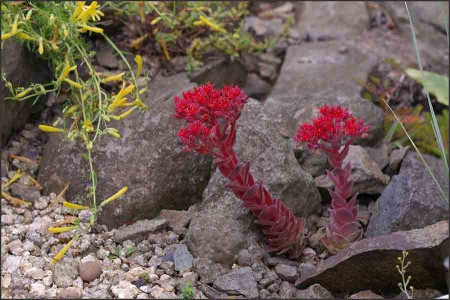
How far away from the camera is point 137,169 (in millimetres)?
2631

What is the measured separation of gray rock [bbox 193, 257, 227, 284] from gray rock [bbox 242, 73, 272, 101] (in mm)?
1299

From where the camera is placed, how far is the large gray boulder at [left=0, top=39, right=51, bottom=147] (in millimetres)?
2701

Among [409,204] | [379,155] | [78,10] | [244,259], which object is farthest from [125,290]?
[379,155]

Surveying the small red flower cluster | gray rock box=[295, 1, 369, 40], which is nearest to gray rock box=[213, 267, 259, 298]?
the small red flower cluster

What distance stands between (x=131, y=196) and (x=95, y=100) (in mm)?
390

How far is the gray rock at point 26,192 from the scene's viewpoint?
2.61 m

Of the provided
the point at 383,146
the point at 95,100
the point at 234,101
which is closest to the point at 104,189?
the point at 95,100

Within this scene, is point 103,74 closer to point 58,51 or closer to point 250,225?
point 58,51

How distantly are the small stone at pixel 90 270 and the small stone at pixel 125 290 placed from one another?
0.09 metres

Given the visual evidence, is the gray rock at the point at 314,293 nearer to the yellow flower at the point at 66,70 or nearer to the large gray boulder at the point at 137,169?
the large gray boulder at the point at 137,169

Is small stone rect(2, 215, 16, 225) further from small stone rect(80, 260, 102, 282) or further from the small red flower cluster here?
the small red flower cluster

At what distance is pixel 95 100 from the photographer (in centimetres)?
267

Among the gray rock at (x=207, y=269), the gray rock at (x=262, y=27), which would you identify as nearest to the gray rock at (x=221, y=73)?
the gray rock at (x=262, y=27)

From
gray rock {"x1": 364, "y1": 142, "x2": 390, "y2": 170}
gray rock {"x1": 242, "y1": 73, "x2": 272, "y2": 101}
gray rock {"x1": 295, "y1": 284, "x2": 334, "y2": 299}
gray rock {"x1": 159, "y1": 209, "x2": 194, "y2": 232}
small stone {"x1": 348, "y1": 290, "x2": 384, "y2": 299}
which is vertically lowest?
gray rock {"x1": 364, "y1": 142, "x2": 390, "y2": 170}
